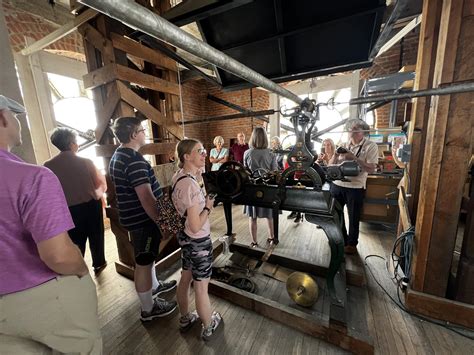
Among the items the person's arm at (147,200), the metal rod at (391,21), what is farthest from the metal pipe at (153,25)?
the metal rod at (391,21)

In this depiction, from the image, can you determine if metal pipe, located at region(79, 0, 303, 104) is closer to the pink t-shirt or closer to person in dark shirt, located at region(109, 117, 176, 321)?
the pink t-shirt

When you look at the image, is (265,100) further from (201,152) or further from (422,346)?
(422,346)

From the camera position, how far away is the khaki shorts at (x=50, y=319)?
2.47 feet

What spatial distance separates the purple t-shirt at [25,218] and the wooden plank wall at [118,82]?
133cm

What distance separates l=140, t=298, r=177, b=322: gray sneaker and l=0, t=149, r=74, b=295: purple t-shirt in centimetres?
113

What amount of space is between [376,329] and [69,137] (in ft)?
10.0

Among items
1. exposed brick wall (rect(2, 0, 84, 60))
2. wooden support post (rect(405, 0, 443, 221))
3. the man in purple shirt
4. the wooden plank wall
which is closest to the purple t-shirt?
the man in purple shirt

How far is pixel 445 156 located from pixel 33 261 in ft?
7.79

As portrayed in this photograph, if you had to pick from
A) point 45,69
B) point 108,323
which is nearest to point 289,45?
point 108,323

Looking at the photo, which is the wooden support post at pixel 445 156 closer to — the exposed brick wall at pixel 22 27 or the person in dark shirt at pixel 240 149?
the person in dark shirt at pixel 240 149

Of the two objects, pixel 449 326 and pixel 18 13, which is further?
pixel 18 13

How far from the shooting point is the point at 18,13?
2793mm

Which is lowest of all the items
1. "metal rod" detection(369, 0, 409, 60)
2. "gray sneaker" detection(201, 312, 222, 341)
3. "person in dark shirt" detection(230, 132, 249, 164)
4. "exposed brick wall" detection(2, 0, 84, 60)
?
"gray sneaker" detection(201, 312, 222, 341)

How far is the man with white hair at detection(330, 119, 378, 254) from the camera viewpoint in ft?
7.30
